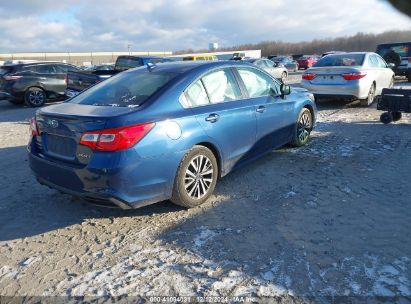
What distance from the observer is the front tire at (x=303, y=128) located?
621 cm

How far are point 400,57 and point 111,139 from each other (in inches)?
672

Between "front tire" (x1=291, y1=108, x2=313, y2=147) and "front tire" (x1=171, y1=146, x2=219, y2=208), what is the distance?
2.38m

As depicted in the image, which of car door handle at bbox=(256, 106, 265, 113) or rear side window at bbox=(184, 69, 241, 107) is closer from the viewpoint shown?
rear side window at bbox=(184, 69, 241, 107)

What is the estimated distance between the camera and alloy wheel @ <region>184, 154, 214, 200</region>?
4.01 metres

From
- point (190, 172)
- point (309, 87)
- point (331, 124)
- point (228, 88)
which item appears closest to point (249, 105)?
point (228, 88)

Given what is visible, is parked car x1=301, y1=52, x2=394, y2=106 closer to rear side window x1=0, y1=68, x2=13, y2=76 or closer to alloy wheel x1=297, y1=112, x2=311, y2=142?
alloy wheel x1=297, y1=112, x2=311, y2=142

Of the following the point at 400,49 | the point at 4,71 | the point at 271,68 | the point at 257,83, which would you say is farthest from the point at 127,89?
the point at 271,68

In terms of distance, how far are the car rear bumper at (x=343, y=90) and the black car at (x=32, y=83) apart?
795 cm

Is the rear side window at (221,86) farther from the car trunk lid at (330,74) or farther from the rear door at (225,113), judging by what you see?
the car trunk lid at (330,74)

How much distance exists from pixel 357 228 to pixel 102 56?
269 feet

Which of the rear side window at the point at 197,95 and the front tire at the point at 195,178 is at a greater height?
the rear side window at the point at 197,95

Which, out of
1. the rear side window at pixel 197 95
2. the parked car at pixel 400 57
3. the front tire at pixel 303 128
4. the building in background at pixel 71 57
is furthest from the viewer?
the building in background at pixel 71 57

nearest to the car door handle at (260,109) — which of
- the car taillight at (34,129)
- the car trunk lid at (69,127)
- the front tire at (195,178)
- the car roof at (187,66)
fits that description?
the car roof at (187,66)

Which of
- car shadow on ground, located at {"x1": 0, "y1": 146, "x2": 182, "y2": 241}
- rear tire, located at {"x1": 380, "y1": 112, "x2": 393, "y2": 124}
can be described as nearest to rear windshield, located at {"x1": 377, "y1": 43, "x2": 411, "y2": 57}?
rear tire, located at {"x1": 380, "y1": 112, "x2": 393, "y2": 124}
